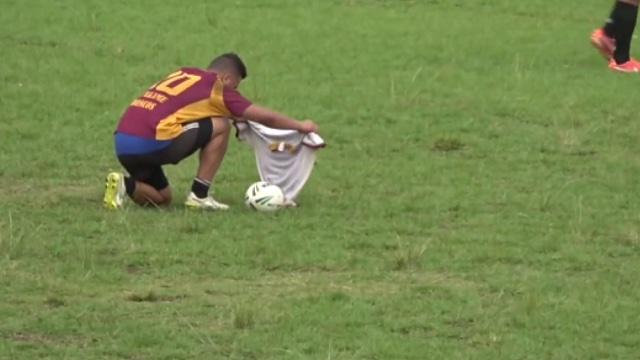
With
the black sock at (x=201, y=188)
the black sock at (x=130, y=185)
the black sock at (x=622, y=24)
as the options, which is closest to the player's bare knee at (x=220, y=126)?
the black sock at (x=201, y=188)

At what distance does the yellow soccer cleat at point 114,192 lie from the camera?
32.3 feet

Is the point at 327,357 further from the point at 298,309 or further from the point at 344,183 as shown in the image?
the point at 344,183

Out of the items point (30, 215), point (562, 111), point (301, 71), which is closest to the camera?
point (30, 215)

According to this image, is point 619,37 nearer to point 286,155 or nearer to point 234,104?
point 286,155

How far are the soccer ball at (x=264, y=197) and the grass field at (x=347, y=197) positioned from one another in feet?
0.40

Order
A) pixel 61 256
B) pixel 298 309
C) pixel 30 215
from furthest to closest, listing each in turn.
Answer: pixel 30 215
pixel 61 256
pixel 298 309

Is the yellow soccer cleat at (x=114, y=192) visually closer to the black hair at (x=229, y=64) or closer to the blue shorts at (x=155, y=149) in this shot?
the blue shorts at (x=155, y=149)

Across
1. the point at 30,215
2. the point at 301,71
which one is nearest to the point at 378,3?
the point at 301,71

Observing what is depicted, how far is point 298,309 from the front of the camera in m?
7.69

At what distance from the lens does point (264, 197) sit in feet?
32.6

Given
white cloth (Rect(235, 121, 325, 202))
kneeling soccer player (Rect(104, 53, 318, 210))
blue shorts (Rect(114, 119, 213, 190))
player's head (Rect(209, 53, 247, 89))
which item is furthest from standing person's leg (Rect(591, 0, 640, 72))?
blue shorts (Rect(114, 119, 213, 190))

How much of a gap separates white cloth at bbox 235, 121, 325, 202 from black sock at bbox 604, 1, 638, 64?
5.31m

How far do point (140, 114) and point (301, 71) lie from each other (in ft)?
15.1

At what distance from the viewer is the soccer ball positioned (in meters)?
9.91
